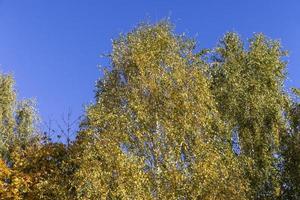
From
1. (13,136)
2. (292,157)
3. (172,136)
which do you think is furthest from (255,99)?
(13,136)

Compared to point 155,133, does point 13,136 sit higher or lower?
higher

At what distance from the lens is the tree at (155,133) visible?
29.1 m

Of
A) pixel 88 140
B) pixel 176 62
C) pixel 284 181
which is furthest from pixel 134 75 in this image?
pixel 284 181

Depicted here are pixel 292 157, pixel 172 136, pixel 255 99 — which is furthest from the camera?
pixel 255 99

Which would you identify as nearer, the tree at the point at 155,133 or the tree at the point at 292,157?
the tree at the point at 155,133

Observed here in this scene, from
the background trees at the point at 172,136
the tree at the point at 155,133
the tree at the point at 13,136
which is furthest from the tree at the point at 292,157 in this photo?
the tree at the point at 13,136

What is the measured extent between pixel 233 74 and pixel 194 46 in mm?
6062

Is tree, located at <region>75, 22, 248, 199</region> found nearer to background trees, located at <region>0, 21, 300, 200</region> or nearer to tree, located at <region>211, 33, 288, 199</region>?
background trees, located at <region>0, 21, 300, 200</region>

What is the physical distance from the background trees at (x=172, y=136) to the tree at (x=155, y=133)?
0.22 feet

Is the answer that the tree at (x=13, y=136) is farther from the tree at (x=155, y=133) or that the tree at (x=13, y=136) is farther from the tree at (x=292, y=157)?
the tree at (x=292, y=157)

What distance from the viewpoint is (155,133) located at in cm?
3188

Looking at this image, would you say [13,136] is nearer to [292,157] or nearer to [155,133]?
[155,133]

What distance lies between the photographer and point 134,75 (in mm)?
36062

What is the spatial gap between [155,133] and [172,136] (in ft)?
3.71
